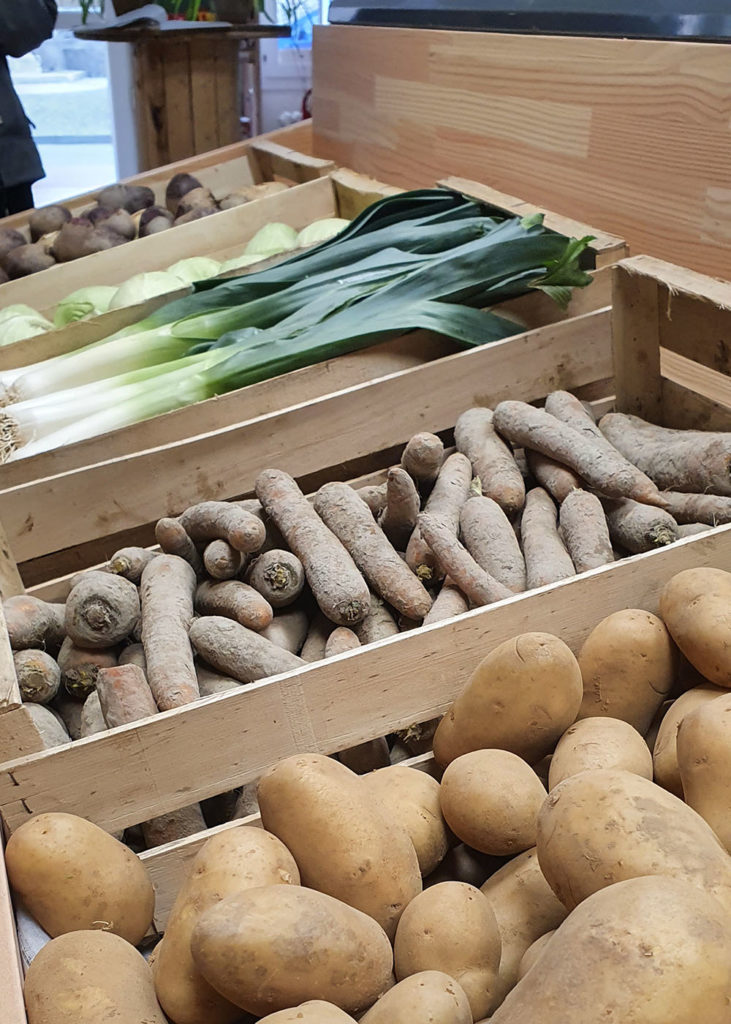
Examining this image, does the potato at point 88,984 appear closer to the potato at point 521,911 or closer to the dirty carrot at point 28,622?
the potato at point 521,911

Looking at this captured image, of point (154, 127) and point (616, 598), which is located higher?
point (154, 127)

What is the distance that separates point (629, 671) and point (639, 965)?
52 centimetres

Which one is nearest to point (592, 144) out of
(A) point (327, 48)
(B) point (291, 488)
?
(B) point (291, 488)

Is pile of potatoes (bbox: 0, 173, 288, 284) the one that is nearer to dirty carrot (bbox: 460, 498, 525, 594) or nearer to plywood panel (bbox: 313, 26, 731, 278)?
plywood panel (bbox: 313, 26, 731, 278)

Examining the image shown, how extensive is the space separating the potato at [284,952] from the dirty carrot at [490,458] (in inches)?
34.1

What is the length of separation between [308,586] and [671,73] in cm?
132

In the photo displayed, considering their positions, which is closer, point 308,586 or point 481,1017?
point 481,1017

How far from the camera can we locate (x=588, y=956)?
669 mm

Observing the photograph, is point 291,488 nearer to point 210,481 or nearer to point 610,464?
point 210,481

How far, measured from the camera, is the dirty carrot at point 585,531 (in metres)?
1.40

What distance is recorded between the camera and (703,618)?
109cm

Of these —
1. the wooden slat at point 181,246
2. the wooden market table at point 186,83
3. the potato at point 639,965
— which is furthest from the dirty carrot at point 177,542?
the wooden market table at point 186,83

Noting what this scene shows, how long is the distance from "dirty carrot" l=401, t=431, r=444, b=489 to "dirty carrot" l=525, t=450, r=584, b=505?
0.55 ft

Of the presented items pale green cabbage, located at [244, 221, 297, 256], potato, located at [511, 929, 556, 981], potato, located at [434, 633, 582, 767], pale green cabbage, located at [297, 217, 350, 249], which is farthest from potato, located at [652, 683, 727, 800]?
pale green cabbage, located at [244, 221, 297, 256]
